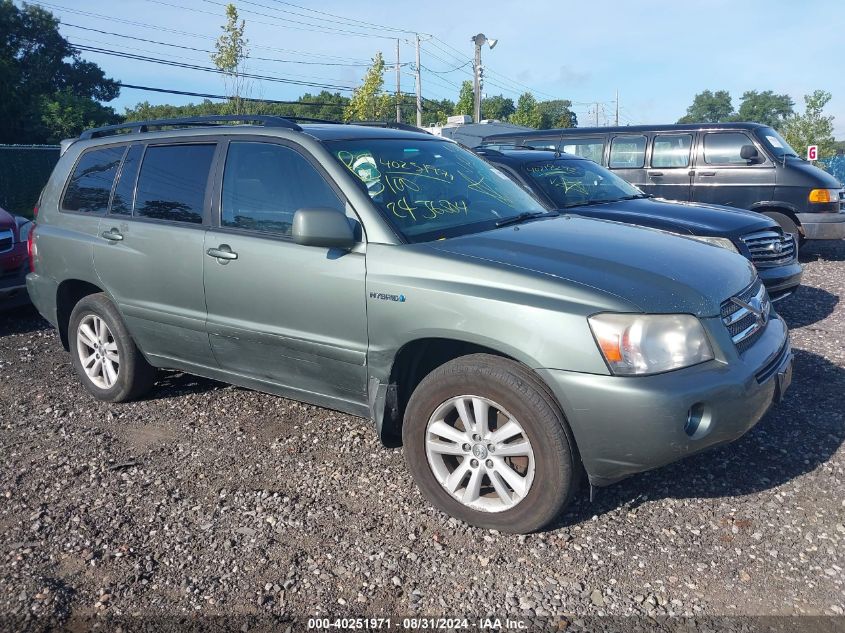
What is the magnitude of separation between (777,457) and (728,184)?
6918 millimetres

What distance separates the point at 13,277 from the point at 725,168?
8.81m

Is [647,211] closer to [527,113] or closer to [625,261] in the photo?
[625,261]

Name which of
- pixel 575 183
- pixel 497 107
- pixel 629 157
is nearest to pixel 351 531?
pixel 575 183

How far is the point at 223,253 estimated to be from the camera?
4.04 metres

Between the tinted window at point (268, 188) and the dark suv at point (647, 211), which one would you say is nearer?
the tinted window at point (268, 188)

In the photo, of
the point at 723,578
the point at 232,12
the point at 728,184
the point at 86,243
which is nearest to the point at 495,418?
the point at 723,578

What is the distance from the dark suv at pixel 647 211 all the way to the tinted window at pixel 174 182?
339cm

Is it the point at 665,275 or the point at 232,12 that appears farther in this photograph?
the point at 232,12

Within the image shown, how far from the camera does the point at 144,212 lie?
4.59m

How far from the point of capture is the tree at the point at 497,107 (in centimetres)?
8194

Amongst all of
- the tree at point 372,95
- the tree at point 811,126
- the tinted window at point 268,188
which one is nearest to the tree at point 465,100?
the tree at point 372,95

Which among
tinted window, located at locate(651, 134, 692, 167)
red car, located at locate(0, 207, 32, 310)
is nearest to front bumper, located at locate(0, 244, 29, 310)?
red car, located at locate(0, 207, 32, 310)

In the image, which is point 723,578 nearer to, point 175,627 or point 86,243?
point 175,627

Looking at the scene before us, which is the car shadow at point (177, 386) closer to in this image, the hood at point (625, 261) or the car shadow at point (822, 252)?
the hood at point (625, 261)
